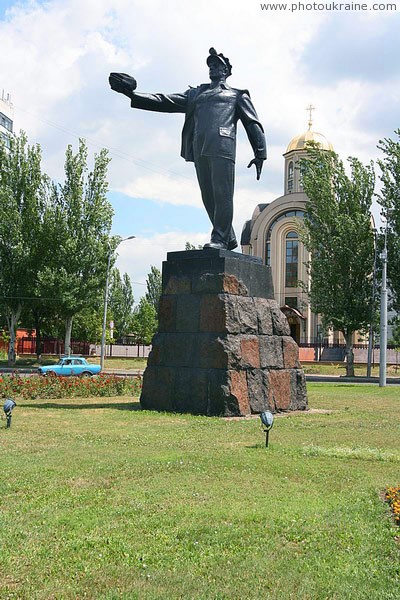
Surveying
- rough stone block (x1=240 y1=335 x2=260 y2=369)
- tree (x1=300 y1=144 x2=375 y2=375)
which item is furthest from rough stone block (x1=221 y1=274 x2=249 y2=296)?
tree (x1=300 y1=144 x2=375 y2=375)

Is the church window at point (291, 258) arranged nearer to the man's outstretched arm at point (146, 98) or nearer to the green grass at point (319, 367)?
the green grass at point (319, 367)

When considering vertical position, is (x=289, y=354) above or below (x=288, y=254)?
below

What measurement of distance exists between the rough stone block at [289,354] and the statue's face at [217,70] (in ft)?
15.9

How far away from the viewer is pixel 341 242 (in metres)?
29.7

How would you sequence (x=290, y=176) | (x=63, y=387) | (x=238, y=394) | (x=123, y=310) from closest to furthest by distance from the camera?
(x=238, y=394), (x=63, y=387), (x=290, y=176), (x=123, y=310)

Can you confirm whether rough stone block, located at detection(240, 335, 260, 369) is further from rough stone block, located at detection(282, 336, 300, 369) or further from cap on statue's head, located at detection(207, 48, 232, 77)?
cap on statue's head, located at detection(207, 48, 232, 77)

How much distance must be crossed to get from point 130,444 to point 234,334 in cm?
354

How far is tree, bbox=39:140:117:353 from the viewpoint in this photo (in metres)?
30.8

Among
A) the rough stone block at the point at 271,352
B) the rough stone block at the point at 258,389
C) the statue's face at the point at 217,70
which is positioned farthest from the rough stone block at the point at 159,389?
the statue's face at the point at 217,70

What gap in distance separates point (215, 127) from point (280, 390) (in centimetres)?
472

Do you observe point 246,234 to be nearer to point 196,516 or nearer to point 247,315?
point 247,315

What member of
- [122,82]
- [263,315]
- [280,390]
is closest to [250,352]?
[263,315]

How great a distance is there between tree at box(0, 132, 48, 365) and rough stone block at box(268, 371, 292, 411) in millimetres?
21824

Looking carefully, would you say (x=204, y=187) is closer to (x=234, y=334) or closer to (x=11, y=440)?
(x=234, y=334)
